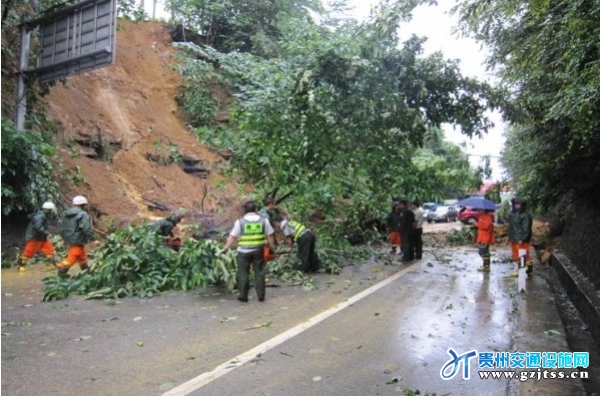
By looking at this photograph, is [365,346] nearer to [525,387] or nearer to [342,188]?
[525,387]

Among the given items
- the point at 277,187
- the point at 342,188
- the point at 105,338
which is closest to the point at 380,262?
the point at 342,188

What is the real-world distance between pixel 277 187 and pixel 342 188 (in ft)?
5.57

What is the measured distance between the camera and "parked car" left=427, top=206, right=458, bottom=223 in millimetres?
44469

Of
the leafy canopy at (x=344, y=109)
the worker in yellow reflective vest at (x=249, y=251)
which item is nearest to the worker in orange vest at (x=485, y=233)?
the leafy canopy at (x=344, y=109)

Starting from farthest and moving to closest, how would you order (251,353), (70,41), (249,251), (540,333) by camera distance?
(70,41)
(249,251)
(540,333)
(251,353)

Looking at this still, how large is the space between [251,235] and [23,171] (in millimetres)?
7911

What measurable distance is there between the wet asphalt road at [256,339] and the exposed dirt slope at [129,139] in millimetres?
7254

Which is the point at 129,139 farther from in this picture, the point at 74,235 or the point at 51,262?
the point at 74,235

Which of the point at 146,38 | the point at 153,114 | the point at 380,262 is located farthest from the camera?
the point at 146,38

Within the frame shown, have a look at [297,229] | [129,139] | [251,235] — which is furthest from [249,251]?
[129,139]

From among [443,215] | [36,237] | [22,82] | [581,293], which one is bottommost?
[581,293]

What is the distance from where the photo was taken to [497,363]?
5.04 metres

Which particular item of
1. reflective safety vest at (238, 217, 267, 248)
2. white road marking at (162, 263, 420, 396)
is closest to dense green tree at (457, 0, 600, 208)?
white road marking at (162, 263, 420, 396)

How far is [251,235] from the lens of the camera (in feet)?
26.4
